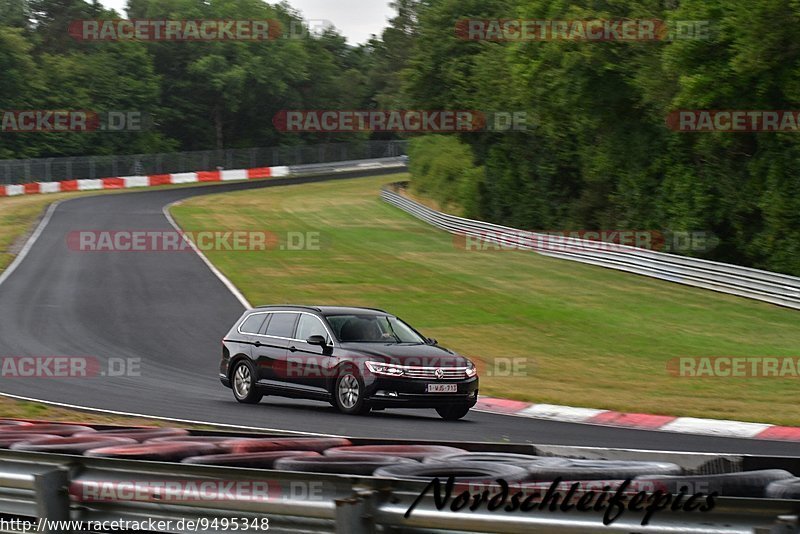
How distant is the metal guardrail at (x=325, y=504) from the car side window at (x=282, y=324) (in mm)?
9484

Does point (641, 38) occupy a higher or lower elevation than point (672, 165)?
higher

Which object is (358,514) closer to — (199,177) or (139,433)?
(139,433)

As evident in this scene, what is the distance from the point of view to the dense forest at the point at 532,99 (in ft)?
97.0

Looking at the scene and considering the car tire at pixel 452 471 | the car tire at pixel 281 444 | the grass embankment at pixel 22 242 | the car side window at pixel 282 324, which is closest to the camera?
the car tire at pixel 452 471

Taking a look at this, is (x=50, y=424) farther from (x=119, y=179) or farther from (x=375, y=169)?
(x=375, y=169)

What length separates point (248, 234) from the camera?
44750 mm

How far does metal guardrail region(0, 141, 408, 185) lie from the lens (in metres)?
67.1

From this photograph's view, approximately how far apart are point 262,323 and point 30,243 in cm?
2619

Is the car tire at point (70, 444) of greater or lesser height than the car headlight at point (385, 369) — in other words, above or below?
above

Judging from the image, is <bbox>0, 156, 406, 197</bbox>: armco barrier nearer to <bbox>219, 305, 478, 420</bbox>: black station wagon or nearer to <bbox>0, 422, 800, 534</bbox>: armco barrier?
<bbox>219, 305, 478, 420</bbox>: black station wagon

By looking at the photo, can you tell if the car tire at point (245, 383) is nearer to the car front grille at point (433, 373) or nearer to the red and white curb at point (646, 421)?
the car front grille at point (433, 373)

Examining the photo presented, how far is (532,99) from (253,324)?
27225 millimetres

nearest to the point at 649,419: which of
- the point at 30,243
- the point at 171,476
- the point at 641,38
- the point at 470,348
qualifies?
the point at 470,348

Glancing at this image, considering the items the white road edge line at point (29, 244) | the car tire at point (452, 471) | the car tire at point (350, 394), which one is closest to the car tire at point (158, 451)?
the car tire at point (452, 471)
